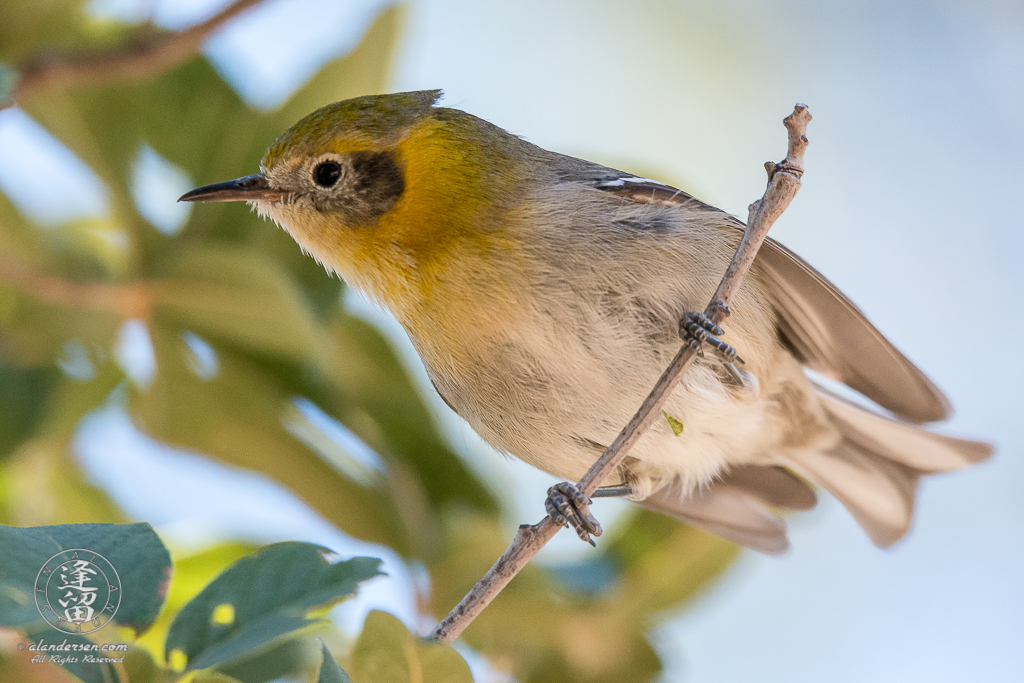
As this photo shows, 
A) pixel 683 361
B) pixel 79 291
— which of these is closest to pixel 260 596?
pixel 683 361

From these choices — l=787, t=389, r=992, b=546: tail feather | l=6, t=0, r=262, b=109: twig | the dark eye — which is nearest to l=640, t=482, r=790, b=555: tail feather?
l=787, t=389, r=992, b=546: tail feather

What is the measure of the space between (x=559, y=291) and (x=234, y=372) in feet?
2.44

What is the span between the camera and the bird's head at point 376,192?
1.58 meters

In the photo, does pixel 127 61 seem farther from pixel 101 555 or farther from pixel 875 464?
pixel 875 464

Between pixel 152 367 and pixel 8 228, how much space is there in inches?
14.4

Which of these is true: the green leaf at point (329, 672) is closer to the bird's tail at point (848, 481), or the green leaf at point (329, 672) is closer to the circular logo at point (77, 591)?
the circular logo at point (77, 591)

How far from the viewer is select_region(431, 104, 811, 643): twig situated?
3.42ft

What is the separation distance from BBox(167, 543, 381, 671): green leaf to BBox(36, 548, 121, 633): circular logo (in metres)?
0.08

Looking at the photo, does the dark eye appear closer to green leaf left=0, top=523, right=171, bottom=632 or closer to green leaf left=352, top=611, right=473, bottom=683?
green leaf left=0, top=523, right=171, bottom=632

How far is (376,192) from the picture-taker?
5.42ft

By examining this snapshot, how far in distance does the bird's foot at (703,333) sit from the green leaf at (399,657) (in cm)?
72

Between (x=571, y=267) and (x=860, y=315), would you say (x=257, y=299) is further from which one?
(x=860, y=315)

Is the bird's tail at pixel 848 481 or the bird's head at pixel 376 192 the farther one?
the bird's tail at pixel 848 481

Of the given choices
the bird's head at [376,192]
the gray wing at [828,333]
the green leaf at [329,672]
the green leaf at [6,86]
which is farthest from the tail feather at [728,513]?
the green leaf at [6,86]
